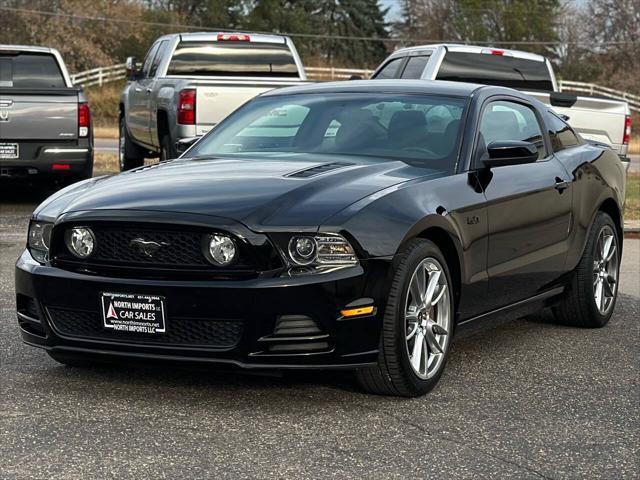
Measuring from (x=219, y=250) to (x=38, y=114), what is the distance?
30.4 feet

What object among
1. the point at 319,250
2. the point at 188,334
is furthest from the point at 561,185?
the point at 188,334

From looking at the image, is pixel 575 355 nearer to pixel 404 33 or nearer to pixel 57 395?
pixel 57 395

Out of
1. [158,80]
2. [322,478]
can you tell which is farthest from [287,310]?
[158,80]

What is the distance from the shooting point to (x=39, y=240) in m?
6.05

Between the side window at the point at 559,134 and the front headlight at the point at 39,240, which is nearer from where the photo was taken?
the front headlight at the point at 39,240

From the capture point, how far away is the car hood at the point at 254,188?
560 cm

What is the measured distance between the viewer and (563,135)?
810 centimetres

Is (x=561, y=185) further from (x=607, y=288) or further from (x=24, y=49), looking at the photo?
(x=24, y=49)

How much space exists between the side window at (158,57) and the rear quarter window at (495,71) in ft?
12.1

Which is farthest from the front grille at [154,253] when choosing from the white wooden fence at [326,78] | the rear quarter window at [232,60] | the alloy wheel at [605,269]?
the white wooden fence at [326,78]

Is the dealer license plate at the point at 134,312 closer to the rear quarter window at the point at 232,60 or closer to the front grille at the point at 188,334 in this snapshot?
the front grille at the point at 188,334

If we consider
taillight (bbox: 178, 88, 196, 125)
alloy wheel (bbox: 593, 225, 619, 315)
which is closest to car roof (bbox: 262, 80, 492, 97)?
alloy wheel (bbox: 593, 225, 619, 315)

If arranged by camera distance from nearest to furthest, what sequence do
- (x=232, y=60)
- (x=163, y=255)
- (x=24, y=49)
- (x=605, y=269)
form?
(x=163, y=255) < (x=605, y=269) < (x=24, y=49) < (x=232, y=60)

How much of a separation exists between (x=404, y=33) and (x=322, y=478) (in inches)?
3185
